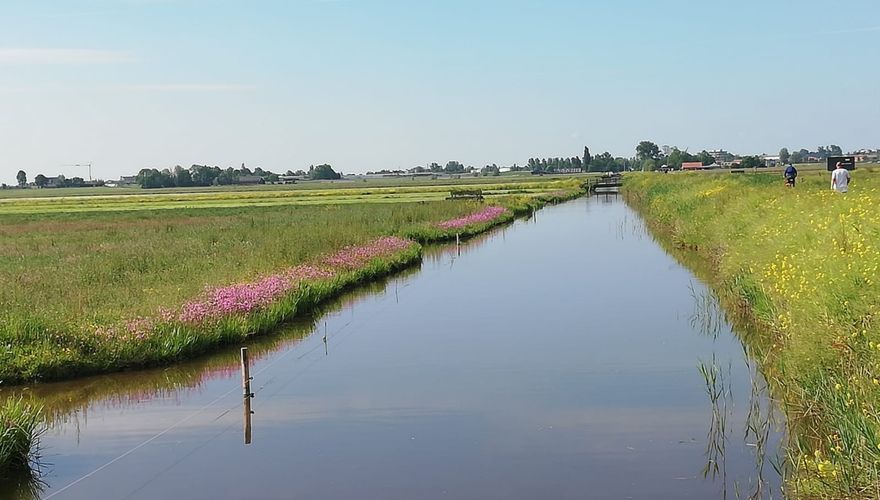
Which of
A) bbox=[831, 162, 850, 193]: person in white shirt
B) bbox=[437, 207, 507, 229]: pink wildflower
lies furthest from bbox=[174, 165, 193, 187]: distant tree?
bbox=[831, 162, 850, 193]: person in white shirt

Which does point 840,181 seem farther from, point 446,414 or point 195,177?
point 195,177

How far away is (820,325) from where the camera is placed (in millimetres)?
8891

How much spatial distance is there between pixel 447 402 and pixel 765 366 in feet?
13.9

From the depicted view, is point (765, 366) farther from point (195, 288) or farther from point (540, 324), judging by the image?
point (195, 288)

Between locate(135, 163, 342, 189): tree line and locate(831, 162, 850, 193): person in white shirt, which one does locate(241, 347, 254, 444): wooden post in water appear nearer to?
locate(831, 162, 850, 193): person in white shirt

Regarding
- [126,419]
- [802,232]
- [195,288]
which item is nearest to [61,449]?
[126,419]

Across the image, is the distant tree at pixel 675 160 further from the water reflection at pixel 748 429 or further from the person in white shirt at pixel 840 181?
the water reflection at pixel 748 429

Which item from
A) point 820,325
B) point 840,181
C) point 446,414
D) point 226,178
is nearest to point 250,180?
point 226,178

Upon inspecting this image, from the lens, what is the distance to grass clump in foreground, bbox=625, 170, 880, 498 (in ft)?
21.9

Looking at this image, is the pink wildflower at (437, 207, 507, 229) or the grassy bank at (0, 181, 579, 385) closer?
the grassy bank at (0, 181, 579, 385)

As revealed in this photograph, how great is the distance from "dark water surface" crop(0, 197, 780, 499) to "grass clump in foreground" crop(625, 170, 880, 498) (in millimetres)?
502

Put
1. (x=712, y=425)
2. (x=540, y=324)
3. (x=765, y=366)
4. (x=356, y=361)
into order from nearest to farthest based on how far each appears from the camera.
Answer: (x=712, y=425), (x=765, y=366), (x=356, y=361), (x=540, y=324)

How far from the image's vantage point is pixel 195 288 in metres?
16.8

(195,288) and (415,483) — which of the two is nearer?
(415,483)
